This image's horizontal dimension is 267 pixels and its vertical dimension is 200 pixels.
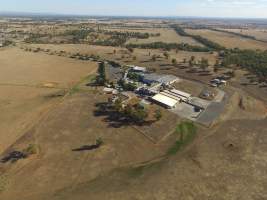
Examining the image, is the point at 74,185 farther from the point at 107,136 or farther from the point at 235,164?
the point at 235,164

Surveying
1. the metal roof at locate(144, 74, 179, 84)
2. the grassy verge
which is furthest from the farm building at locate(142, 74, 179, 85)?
the grassy verge

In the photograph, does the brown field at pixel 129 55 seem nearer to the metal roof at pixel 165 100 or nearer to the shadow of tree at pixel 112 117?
the metal roof at pixel 165 100

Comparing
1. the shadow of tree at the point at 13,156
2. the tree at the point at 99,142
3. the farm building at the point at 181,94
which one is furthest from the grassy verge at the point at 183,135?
the shadow of tree at the point at 13,156

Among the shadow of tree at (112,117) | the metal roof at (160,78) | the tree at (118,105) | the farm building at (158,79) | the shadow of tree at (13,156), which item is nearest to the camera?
the shadow of tree at (13,156)

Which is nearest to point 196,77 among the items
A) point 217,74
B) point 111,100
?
point 217,74

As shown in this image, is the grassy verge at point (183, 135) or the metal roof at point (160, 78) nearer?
the grassy verge at point (183, 135)

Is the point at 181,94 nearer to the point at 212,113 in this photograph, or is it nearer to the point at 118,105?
the point at 212,113

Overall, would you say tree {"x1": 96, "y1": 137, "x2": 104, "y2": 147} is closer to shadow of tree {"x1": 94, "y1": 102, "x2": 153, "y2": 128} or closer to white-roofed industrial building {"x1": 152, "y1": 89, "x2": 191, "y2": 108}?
shadow of tree {"x1": 94, "y1": 102, "x2": 153, "y2": 128}
